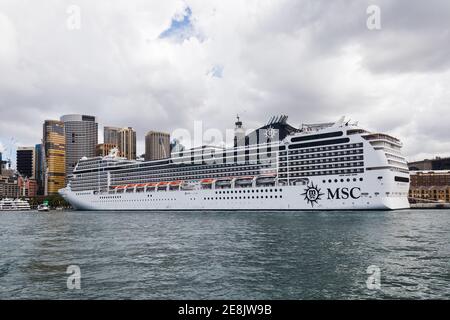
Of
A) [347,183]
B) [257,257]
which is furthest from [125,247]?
[347,183]

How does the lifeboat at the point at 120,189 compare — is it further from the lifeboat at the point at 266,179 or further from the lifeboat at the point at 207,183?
the lifeboat at the point at 266,179

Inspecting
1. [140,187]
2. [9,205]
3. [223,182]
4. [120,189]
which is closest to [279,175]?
[223,182]

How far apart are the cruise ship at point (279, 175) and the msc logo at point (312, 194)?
0.70 ft

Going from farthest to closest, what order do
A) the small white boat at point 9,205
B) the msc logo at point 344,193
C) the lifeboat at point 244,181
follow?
the small white boat at point 9,205, the lifeboat at point 244,181, the msc logo at point 344,193

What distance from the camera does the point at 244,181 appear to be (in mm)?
88750

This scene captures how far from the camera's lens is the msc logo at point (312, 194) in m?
76.6

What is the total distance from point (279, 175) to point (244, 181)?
869cm

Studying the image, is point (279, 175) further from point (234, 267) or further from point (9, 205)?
point (9, 205)

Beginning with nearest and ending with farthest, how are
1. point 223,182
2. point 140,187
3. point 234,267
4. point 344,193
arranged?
point 234,267 < point 344,193 < point 223,182 < point 140,187

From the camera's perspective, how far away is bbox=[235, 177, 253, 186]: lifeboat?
289 ft

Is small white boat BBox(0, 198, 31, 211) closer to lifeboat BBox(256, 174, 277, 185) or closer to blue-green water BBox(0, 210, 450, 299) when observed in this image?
lifeboat BBox(256, 174, 277, 185)

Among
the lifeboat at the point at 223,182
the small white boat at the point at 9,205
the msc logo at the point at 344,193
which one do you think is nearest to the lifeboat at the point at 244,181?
the lifeboat at the point at 223,182

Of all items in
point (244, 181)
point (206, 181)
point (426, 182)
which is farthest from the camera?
point (426, 182)

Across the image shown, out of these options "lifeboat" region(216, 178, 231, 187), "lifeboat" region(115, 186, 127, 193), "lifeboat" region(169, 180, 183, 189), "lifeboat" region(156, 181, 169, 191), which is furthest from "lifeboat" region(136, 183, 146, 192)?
"lifeboat" region(216, 178, 231, 187)
